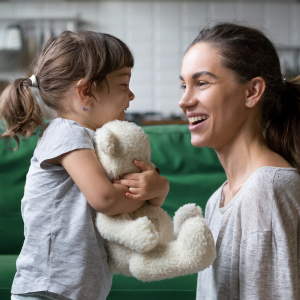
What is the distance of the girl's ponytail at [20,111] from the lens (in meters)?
0.92

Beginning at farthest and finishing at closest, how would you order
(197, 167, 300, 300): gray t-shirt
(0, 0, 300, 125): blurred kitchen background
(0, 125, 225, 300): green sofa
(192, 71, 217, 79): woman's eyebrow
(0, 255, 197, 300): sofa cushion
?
1. (0, 0, 300, 125): blurred kitchen background
2. (0, 125, 225, 300): green sofa
3. (0, 255, 197, 300): sofa cushion
4. (192, 71, 217, 79): woman's eyebrow
5. (197, 167, 300, 300): gray t-shirt

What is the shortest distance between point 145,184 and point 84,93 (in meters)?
0.29

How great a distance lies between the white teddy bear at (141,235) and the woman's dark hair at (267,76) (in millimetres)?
356

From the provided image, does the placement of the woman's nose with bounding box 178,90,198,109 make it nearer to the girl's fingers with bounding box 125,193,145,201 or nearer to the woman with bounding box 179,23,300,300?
the woman with bounding box 179,23,300,300

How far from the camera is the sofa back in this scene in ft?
5.45

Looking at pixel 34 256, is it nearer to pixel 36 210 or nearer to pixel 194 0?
pixel 36 210

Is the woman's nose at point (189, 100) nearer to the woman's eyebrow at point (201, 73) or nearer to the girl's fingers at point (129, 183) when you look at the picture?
the woman's eyebrow at point (201, 73)

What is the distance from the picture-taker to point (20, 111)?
3.07 ft

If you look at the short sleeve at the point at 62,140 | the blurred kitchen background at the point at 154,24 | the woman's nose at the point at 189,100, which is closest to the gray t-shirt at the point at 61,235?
the short sleeve at the point at 62,140

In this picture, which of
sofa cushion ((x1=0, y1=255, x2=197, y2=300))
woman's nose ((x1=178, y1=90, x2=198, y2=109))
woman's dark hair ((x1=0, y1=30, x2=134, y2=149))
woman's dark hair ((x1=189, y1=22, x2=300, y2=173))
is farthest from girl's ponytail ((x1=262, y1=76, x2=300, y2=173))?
sofa cushion ((x1=0, y1=255, x2=197, y2=300))

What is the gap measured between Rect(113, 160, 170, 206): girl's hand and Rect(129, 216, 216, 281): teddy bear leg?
11 cm

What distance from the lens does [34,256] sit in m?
0.87

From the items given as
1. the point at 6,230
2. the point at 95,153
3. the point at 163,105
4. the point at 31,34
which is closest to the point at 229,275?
the point at 95,153

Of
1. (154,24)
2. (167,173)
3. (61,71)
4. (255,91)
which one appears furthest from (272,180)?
(154,24)
